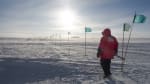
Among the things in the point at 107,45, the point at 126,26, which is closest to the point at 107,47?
the point at 107,45

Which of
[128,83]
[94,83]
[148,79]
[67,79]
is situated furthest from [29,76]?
[148,79]

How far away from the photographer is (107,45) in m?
9.34

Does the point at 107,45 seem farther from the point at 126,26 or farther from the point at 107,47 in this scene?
the point at 126,26

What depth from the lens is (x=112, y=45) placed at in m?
9.36

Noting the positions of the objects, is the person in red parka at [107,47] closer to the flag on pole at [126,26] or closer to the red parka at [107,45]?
the red parka at [107,45]

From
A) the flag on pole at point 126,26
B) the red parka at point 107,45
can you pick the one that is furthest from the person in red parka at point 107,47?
the flag on pole at point 126,26

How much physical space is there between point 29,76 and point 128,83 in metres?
3.82

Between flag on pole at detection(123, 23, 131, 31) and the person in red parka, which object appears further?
flag on pole at detection(123, 23, 131, 31)

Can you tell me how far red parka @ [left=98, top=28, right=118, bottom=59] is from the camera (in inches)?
365

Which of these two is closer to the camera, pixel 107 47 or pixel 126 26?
pixel 107 47

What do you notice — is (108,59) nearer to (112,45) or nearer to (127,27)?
(112,45)

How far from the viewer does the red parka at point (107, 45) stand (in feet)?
30.4

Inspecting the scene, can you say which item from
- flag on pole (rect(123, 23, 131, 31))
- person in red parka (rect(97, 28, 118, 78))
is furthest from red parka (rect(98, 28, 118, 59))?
flag on pole (rect(123, 23, 131, 31))

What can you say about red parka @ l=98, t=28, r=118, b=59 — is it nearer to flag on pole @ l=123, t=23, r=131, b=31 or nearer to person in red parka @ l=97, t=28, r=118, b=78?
person in red parka @ l=97, t=28, r=118, b=78
